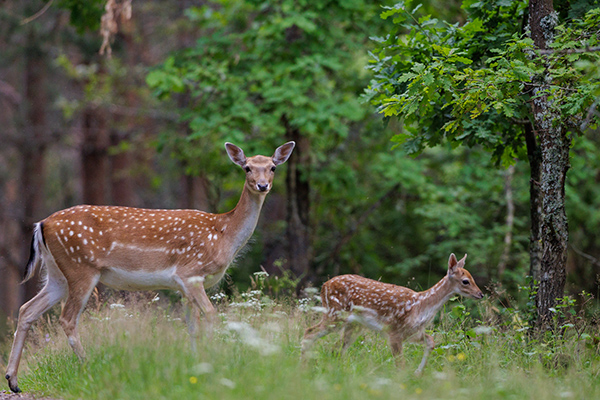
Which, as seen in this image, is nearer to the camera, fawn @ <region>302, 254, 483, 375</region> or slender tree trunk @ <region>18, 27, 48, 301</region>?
fawn @ <region>302, 254, 483, 375</region>

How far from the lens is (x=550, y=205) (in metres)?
6.89

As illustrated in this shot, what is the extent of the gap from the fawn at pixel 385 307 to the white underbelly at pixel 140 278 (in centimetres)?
166

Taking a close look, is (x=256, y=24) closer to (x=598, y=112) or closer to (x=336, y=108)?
(x=336, y=108)

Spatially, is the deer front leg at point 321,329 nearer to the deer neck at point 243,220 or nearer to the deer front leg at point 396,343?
the deer front leg at point 396,343

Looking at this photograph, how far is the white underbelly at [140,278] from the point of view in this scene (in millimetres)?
7199

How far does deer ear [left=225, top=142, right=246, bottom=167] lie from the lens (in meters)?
7.76

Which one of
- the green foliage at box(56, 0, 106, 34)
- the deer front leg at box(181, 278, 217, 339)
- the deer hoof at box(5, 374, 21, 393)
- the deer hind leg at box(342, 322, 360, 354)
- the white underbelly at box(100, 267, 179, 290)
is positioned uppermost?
the green foliage at box(56, 0, 106, 34)

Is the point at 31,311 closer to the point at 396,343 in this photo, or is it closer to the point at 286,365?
the point at 286,365

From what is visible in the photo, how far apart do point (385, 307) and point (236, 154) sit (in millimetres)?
2592

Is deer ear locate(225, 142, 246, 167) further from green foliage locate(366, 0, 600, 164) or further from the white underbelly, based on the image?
green foliage locate(366, 0, 600, 164)

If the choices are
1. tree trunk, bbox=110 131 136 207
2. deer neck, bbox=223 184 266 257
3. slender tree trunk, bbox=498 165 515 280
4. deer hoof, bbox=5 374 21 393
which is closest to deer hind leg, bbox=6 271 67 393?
deer hoof, bbox=5 374 21 393

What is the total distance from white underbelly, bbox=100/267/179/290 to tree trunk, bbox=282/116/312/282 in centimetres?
584

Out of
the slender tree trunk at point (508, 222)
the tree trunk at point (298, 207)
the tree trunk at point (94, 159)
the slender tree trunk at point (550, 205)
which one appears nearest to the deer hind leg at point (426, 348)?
the slender tree trunk at point (550, 205)

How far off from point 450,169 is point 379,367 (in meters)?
9.68
